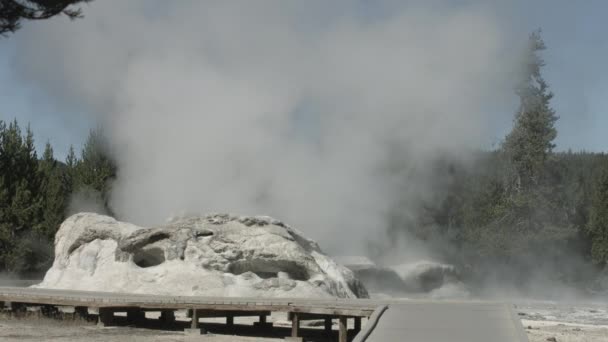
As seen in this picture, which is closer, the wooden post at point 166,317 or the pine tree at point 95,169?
the wooden post at point 166,317

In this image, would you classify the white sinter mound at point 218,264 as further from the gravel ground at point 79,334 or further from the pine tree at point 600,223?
the pine tree at point 600,223

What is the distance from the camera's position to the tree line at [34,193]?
36.4 meters

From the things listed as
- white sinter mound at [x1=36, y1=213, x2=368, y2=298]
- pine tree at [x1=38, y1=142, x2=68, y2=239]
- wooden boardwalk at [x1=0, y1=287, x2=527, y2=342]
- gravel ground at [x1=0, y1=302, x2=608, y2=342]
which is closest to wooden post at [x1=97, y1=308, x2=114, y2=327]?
wooden boardwalk at [x1=0, y1=287, x2=527, y2=342]

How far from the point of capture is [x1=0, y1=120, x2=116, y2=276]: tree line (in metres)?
36.4

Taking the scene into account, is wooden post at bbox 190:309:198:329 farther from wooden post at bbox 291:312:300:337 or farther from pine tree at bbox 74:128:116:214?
pine tree at bbox 74:128:116:214

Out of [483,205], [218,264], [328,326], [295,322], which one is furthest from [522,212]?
[295,322]

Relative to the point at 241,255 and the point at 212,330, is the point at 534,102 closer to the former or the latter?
the point at 241,255

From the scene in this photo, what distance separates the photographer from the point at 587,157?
186 feet

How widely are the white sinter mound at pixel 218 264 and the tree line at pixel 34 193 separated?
15.9m

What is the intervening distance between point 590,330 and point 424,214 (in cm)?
2084

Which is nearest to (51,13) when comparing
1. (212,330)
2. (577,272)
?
(212,330)

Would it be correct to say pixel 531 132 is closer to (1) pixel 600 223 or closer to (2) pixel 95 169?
(1) pixel 600 223

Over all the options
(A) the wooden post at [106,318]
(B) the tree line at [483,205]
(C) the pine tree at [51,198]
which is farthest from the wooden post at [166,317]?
(C) the pine tree at [51,198]

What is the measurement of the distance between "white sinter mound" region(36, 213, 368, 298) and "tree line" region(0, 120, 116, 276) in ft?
52.2
